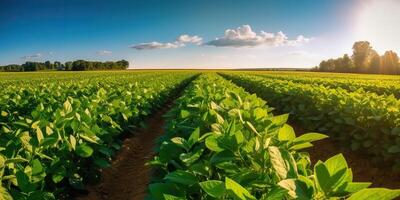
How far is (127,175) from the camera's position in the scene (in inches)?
292

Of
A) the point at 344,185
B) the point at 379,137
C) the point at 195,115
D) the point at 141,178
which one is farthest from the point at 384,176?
the point at 344,185

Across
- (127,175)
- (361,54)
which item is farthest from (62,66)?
(127,175)

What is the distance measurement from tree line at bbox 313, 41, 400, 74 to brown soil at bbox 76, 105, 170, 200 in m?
73.1

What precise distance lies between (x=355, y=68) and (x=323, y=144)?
83419 mm

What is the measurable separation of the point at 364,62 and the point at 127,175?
88.5 metres

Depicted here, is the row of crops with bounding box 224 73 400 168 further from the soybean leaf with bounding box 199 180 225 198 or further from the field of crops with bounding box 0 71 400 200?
the soybean leaf with bounding box 199 180 225 198

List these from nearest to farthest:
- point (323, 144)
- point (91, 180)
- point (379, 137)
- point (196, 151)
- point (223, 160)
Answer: point (223, 160), point (196, 151), point (91, 180), point (379, 137), point (323, 144)

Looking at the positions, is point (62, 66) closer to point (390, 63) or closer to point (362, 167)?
point (390, 63)

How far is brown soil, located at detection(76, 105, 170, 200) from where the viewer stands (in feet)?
20.2

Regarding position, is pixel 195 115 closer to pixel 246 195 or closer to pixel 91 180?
pixel 91 180

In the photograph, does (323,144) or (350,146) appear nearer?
(350,146)

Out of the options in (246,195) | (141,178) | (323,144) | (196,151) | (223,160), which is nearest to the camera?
(246,195)

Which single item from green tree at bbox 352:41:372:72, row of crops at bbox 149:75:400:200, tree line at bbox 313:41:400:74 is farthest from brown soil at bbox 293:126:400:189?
green tree at bbox 352:41:372:72

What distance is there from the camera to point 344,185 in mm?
1411
